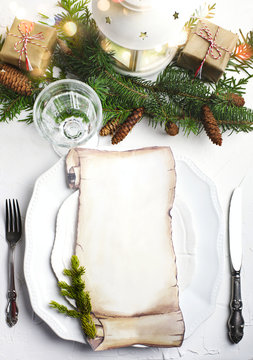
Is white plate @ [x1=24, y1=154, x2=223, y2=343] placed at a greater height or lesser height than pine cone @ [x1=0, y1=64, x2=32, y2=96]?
lesser

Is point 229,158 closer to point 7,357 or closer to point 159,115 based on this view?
point 159,115

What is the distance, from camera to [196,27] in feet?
2.36

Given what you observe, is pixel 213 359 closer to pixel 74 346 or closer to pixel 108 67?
pixel 74 346

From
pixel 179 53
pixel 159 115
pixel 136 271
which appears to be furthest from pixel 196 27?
pixel 136 271

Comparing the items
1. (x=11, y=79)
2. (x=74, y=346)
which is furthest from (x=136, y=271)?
(x=11, y=79)

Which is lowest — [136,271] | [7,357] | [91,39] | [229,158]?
[7,357]

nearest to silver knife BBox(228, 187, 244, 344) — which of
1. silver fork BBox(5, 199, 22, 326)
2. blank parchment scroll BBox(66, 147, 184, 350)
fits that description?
blank parchment scroll BBox(66, 147, 184, 350)

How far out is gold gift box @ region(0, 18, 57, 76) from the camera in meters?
0.70

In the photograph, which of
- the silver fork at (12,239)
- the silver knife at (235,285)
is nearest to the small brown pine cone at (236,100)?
the silver knife at (235,285)

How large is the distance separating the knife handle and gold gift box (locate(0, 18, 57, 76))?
56cm

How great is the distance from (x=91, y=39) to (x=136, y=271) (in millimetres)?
449

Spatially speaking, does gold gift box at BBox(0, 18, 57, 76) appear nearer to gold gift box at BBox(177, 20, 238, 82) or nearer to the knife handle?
gold gift box at BBox(177, 20, 238, 82)

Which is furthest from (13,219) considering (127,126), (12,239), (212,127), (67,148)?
(212,127)

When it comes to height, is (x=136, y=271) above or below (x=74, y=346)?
above
